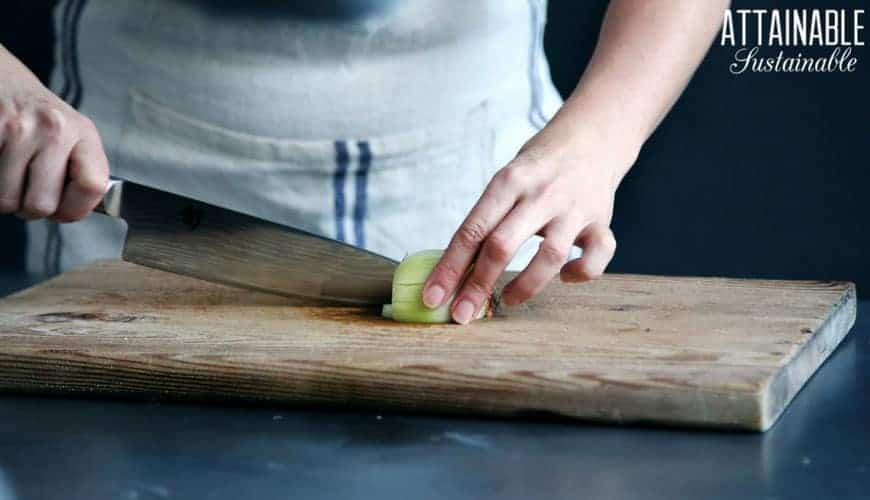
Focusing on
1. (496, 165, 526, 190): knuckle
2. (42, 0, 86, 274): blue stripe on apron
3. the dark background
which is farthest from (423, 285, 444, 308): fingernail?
the dark background

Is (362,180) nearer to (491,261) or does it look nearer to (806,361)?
(491,261)

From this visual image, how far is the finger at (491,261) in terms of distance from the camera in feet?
3.56

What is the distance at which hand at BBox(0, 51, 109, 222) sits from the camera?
1.09m

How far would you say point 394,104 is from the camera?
56.4 inches

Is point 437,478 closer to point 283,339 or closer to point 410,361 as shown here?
point 410,361

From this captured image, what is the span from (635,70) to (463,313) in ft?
1.14

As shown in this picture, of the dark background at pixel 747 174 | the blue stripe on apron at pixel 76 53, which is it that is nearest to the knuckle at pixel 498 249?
the blue stripe on apron at pixel 76 53

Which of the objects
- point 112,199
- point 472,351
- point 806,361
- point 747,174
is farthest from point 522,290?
point 747,174

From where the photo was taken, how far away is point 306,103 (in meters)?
1.42

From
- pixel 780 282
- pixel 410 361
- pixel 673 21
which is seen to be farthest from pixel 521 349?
pixel 673 21

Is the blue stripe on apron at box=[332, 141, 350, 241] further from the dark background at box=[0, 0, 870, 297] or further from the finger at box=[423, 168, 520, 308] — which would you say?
the dark background at box=[0, 0, 870, 297]

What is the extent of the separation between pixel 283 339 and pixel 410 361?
131 mm

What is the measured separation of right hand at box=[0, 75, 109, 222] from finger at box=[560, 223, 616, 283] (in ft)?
1.34

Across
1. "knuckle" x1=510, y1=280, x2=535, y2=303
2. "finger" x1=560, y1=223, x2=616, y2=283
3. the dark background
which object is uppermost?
"finger" x1=560, y1=223, x2=616, y2=283
